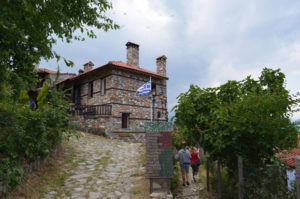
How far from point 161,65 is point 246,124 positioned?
49.0 ft

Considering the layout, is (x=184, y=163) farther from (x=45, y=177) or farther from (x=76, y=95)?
(x=76, y=95)

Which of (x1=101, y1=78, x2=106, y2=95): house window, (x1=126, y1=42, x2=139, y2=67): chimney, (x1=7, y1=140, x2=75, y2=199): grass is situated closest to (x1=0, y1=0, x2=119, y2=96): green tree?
(x1=7, y1=140, x2=75, y2=199): grass

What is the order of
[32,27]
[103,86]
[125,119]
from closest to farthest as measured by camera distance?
[32,27] < [125,119] < [103,86]

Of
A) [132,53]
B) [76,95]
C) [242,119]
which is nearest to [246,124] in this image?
[242,119]

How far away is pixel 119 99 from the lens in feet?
52.2

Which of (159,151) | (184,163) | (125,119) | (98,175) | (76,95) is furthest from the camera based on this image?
(76,95)

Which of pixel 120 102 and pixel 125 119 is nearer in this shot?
pixel 120 102

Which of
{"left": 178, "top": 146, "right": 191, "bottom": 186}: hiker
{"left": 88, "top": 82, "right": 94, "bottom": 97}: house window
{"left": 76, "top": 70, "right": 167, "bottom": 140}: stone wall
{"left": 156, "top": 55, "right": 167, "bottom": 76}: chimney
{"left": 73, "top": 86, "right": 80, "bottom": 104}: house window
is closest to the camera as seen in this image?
Result: {"left": 178, "top": 146, "right": 191, "bottom": 186}: hiker

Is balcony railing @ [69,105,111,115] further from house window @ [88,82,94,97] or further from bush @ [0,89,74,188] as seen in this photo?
bush @ [0,89,74,188]

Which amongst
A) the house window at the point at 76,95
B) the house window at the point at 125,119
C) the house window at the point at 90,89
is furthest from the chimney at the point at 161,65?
the house window at the point at 76,95

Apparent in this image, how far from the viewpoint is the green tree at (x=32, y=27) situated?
3.64 m

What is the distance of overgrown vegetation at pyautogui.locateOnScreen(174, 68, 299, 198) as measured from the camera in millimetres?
4355

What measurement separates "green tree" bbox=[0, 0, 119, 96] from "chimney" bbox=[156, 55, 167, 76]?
1354cm

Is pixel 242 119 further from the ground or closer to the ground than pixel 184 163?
further from the ground
